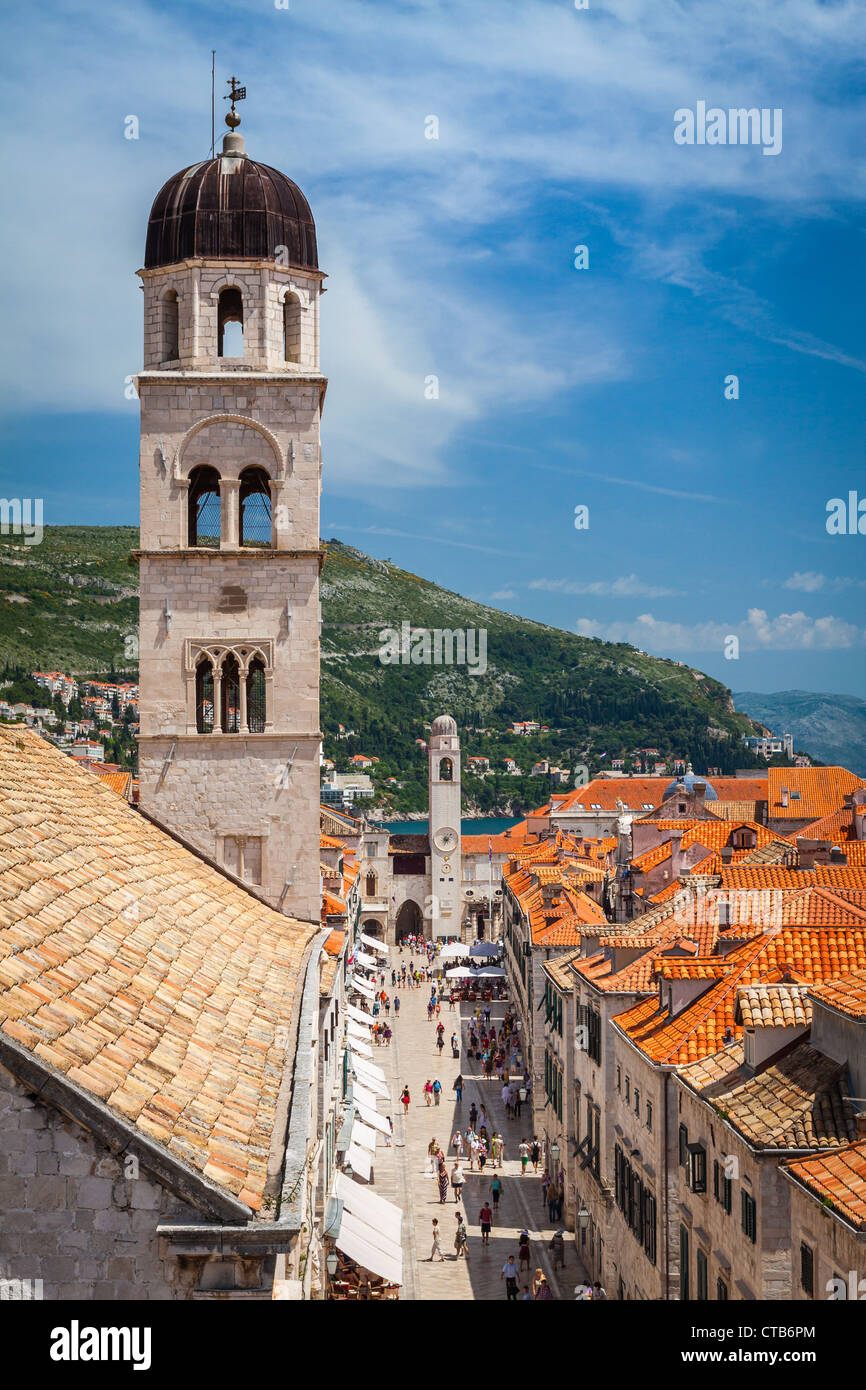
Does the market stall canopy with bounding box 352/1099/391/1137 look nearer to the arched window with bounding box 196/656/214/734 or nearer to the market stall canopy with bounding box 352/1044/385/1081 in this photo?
the market stall canopy with bounding box 352/1044/385/1081

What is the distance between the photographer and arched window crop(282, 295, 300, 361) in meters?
25.6

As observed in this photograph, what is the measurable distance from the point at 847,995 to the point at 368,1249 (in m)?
9.97

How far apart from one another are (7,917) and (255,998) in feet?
16.5

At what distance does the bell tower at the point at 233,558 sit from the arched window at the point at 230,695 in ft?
1.45

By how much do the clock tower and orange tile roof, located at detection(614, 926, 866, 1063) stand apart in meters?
92.5

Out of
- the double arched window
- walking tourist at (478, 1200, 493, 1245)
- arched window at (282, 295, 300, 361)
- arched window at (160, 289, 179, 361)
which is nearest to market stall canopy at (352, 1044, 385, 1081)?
walking tourist at (478, 1200, 493, 1245)

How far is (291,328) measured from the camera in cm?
2573

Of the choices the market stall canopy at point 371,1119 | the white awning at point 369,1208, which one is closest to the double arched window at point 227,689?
the white awning at point 369,1208

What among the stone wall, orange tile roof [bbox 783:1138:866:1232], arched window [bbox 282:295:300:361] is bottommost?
orange tile roof [bbox 783:1138:866:1232]

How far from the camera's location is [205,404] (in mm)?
25266
